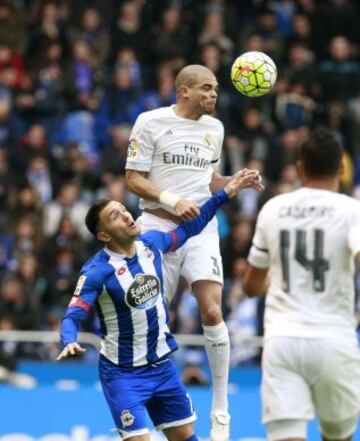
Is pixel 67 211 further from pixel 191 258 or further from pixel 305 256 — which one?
pixel 305 256

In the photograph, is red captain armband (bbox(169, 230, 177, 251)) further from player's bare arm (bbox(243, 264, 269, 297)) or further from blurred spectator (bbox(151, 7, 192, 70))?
blurred spectator (bbox(151, 7, 192, 70))

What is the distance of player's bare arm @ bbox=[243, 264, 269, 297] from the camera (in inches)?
354

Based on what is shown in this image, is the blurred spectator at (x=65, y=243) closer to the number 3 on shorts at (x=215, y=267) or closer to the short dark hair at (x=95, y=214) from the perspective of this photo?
the number 3 on shorts at (x=215, y=267)

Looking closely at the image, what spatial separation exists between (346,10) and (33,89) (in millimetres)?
5134

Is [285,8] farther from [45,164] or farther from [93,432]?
[93,432]

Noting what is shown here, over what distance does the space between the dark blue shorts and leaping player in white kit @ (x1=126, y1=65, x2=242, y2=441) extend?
0.82 metres

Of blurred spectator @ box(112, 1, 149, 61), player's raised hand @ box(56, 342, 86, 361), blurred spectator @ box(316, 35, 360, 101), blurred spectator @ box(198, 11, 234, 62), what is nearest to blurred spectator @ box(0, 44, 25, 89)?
blurred spectator @ box(112, 1, 149, 61)

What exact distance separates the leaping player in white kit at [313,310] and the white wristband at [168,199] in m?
2.44

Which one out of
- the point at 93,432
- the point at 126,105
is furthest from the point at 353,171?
the point at 93,432

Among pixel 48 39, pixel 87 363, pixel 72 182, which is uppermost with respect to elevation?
pixel 48 39

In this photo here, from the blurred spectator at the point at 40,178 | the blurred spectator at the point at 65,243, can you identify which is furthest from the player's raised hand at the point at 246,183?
the blurred spectator at the point at 40,178

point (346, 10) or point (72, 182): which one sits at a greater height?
point (346, 10)

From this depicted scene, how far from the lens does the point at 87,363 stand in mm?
17453

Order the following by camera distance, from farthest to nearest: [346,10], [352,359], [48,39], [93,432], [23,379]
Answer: [346,10]
[48,39]
[23,379]
[93,432]
[352,359]
